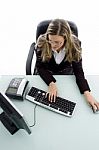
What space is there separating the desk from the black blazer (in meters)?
0.10

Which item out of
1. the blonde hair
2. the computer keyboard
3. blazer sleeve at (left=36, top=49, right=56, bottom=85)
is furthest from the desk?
the blonde hair

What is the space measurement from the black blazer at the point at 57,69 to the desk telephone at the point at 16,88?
15cm

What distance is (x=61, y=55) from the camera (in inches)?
61.6

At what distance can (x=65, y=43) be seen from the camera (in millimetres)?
1454

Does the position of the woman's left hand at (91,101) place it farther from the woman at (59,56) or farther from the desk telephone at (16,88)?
the desk telephone at (16,88)

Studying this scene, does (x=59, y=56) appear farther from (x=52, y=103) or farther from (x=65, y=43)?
(x=52, y=103)

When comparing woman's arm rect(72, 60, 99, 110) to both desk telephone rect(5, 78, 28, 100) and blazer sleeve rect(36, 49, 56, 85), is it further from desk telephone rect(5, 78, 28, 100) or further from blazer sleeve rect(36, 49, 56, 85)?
desk telephone rect(5, 78, 28, 100)

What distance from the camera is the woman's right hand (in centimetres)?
132

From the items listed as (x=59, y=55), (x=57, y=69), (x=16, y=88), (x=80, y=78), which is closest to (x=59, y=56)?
(x=59, y=55)

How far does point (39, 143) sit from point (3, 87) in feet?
1.40

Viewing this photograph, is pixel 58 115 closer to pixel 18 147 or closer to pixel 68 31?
pixel 18 147

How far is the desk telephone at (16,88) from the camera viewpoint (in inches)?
51.6

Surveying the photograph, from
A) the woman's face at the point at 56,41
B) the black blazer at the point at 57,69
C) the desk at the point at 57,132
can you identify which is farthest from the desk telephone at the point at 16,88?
the woman's face at the point at 56,41

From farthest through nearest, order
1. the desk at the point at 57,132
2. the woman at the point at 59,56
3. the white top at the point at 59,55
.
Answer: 1. the white top at the point at 59,55
2. the woman at the point at 59,56
3. the desk at the point at 57,132
